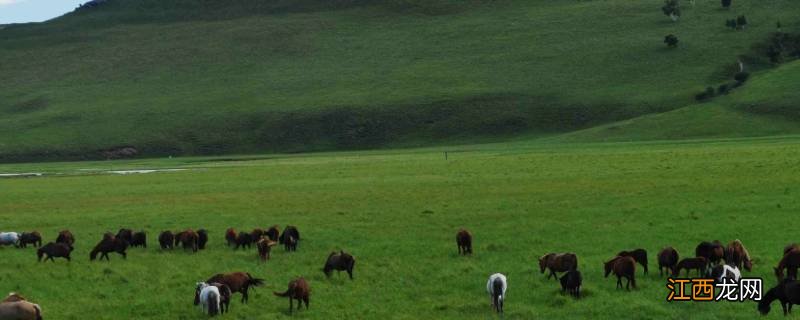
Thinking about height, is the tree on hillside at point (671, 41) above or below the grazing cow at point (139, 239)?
above

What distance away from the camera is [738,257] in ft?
71.6

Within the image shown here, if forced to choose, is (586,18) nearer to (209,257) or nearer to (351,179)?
(351,179)

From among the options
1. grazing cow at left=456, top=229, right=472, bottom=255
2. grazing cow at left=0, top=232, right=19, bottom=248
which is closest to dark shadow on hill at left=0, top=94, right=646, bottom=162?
grazing cow at left=0, top=232, right=19, bottom=248

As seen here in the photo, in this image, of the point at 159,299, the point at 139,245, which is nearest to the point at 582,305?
the point at 159,299

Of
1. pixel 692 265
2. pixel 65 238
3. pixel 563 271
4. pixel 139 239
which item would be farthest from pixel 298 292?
pixel 65 238

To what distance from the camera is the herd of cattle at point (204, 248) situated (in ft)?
61.2

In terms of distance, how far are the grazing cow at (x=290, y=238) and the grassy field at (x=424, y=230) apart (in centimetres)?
39

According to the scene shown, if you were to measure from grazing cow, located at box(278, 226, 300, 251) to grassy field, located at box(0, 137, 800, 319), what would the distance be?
1.28 feet

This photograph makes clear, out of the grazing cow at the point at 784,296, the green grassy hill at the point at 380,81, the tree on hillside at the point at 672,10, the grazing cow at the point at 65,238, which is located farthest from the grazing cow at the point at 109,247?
the tree on hillside at the point at 672,10

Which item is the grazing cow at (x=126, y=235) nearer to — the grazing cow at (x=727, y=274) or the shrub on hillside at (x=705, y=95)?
the grazing cow at (x=727, y=274)

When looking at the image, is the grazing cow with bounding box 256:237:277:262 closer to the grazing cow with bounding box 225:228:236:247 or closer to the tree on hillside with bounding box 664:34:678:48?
the grazing cow with bounding box 225:228:236:247

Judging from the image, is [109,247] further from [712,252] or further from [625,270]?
[712,252]

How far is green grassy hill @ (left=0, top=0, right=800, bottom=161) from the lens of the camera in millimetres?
132250

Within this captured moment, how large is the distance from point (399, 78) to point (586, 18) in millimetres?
43019
